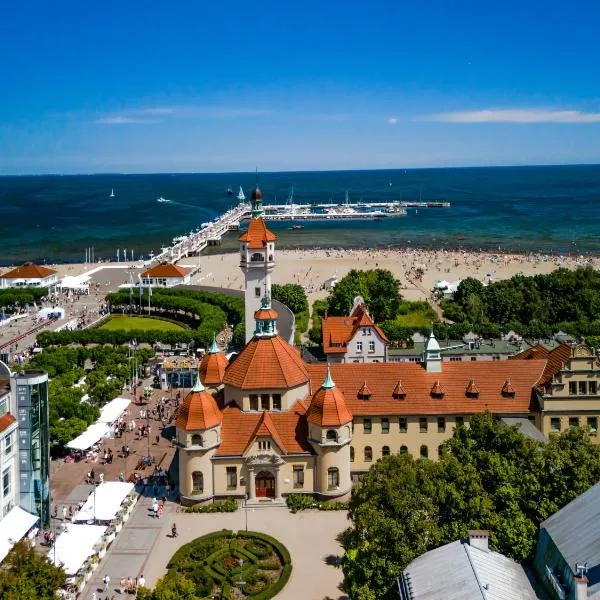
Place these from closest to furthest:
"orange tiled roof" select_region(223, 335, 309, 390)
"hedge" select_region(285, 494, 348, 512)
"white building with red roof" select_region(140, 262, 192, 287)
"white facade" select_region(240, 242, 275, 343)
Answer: "hedge" select_region(285, 494, 348, 512) < "orange tiled roof" select_region(223, 335, 309, 390) < "white facade" select_region(240, 242, 275, 343) < "white building with red roof" select_region(140, 262, 192, 287)

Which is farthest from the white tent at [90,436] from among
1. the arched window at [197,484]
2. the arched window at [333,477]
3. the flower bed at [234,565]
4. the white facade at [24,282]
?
the white facade at [24,282]

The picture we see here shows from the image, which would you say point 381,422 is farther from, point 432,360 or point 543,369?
point 543,369

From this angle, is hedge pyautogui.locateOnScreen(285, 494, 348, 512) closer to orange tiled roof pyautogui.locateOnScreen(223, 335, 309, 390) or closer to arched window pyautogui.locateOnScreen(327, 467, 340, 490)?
arched window pyautogui.locateOnScreen(327, 467, 340, 490)

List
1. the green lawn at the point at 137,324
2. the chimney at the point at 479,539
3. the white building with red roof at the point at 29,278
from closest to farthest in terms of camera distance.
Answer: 1. the chimney at the point at 479,539
2. the green lawn at the point at 137,324
3. the white building with red roof at the point at 29,278

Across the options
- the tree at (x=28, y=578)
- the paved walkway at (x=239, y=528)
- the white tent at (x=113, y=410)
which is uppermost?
the tree at (x=28, y=578)

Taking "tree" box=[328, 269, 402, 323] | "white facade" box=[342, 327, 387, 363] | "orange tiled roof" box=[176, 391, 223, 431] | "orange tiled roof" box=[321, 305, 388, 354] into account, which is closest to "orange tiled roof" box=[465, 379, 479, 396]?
"orange tiled roof" box=[176, 391, 223, 431]

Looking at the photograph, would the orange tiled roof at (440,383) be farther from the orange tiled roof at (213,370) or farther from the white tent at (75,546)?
the white tent at (75,546)
